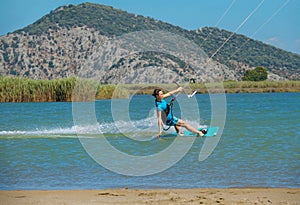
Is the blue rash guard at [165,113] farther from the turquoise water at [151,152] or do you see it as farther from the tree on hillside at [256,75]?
the tree on hillside at [256,75]

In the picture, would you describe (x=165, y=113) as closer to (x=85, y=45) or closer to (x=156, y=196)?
(x=156, y=196)

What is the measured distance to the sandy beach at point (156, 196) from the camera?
802cm

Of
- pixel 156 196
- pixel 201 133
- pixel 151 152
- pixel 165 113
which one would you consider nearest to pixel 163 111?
pixel 165 113

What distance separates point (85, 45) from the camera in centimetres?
13688

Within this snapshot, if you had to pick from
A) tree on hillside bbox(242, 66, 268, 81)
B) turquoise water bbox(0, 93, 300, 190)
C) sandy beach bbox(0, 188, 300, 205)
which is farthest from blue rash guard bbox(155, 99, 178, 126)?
tree on hillside bbox(242, 66, 268, 81)

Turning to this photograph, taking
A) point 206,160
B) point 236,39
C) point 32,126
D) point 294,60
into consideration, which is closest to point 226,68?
point 236,39

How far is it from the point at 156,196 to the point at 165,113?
675 centimetres

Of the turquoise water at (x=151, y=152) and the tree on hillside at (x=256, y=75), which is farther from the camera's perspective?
the tree on hillside at (x=256, y=75)

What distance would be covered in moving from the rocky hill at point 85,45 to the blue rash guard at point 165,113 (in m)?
95.8

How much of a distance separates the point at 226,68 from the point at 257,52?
31033mm

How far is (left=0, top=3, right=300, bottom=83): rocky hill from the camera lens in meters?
129

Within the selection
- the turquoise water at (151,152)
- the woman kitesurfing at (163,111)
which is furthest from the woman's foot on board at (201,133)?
the turquoise water at (151,152)

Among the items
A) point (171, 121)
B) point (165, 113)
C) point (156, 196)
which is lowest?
point (156, 196)

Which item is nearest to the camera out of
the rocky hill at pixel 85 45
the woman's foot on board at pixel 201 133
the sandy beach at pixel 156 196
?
the sandy beach at pixel 156 196
